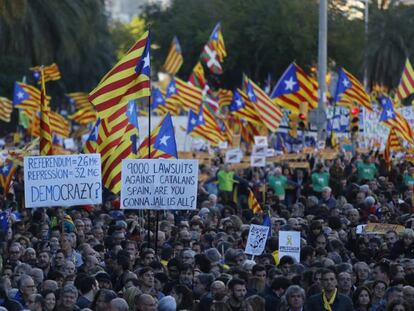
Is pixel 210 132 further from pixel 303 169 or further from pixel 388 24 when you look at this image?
pixel 388 24

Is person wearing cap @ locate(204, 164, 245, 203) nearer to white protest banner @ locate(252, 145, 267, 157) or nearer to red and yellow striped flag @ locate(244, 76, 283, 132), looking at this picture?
white protest banner @ locate(252, 145, 267, 157)

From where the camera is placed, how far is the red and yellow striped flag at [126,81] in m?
17.5

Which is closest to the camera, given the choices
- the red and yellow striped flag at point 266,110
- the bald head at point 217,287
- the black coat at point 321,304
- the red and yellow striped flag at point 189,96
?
the black coat at point 321,304

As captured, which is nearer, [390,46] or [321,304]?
[321,304]

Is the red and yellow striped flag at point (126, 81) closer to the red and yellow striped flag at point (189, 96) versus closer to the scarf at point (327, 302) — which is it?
the scarf at point (327, 302)

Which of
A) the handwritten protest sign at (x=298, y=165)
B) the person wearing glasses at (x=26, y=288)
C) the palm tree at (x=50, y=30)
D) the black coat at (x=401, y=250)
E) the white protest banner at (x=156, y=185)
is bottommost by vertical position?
the person wearing glasses at (x=26, y=288)

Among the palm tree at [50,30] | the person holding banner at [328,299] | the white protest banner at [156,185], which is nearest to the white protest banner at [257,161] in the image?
the palm tree at [50,30]

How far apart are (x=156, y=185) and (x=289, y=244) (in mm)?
1588

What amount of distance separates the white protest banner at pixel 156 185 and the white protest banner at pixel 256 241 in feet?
2.48

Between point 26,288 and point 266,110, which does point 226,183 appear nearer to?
point 266,110

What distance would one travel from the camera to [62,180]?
1652 centimetres

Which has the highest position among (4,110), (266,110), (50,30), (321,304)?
(50,30)

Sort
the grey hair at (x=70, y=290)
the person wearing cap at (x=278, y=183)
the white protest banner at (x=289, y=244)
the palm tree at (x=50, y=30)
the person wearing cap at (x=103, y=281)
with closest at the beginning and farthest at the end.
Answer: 1. the grey hair at (x=70, y=290)
2. the person wearing cap at (x=103, y=281)
3. the white protest banner at (x=289, y=244)
4. the person wearing cap at (x=278, y=183)
5. the palm tree at (x=50, y=30)

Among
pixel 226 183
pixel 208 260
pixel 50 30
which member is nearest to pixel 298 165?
pixel 226 183
